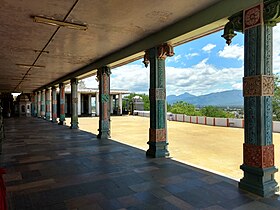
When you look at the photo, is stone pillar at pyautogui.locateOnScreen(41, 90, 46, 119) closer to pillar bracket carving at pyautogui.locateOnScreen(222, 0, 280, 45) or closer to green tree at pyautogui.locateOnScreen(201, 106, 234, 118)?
green tree at pyautogui.locateOnScreen(201, 106, 234, 118)

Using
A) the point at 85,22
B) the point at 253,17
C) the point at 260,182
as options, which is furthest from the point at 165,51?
the point at 260,182

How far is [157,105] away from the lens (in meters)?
5.54

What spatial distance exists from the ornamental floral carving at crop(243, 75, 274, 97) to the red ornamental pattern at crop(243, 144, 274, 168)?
77 cm

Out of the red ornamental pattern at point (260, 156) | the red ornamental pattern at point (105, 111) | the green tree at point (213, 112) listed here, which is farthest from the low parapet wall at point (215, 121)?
the red ornamental pattern at point (260, 156)

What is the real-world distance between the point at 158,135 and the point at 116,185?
211 centimetres

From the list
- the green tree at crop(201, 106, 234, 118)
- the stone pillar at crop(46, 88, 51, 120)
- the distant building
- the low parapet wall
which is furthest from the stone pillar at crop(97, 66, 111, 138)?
the distant building

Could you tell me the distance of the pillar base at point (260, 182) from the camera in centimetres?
316

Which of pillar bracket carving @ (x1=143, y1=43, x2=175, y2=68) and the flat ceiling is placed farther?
pillar bracket carving @ (x1=143, y1=43, x2=175, y2=68)

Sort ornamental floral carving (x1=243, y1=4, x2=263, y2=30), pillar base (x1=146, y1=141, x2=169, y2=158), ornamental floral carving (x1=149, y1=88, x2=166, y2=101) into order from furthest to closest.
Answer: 1. ornamental floral carving (x1=149, y1=88, x2=166, y2=101)
2. pillar base (x1=146, y1=141, x2=169, y2=158)
3. ornamental floral carving (x1=243, y1=4, x2=263, y2=30)

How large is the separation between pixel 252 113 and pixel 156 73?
266 cm

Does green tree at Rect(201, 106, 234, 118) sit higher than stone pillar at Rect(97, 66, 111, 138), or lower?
lower

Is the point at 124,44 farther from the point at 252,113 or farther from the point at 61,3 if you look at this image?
the point at 252,113

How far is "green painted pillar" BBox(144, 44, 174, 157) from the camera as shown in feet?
17.9

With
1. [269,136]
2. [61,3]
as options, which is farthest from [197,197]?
[61,3]
